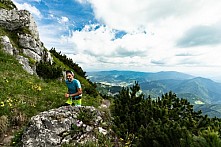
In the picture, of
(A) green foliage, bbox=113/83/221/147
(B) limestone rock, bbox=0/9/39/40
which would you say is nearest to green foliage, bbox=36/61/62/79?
(B) limestone rock, bbox=0/9/39/40

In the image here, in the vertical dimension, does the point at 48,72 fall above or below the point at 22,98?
above

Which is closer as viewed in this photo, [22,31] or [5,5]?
[22,31]

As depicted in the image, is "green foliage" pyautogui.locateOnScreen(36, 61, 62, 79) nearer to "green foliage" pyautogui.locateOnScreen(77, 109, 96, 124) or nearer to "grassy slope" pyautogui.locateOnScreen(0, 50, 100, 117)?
"grassy slope" pyautogui.locateOnScreen(0, 50, 100, 117)

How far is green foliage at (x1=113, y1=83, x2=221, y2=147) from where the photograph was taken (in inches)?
181

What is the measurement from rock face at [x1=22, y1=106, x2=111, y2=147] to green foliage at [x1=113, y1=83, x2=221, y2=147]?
2.76ft

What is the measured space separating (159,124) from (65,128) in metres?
3.29

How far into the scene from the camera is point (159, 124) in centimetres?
681

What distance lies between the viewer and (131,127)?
341 inches

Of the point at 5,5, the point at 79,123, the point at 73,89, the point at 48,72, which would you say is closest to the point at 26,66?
the point at 48,72

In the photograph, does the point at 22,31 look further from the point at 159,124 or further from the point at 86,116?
the point at 159,124

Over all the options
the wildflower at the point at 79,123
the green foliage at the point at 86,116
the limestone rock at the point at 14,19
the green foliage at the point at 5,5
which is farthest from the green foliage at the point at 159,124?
the green foliage at the point at 5,5

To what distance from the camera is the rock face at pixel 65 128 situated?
720cm

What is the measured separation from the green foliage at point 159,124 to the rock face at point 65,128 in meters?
0.84

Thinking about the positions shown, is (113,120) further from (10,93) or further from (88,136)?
(10,93)
